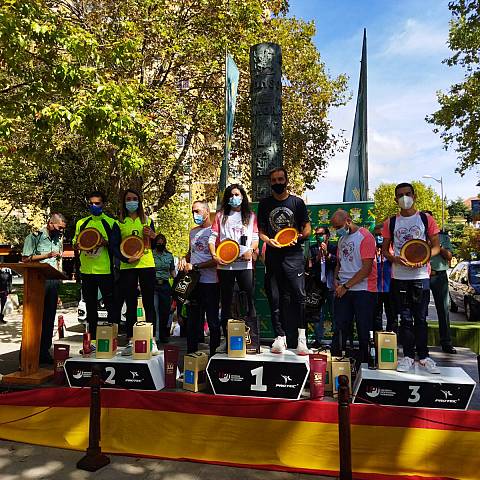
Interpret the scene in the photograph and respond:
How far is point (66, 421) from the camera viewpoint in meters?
4.43

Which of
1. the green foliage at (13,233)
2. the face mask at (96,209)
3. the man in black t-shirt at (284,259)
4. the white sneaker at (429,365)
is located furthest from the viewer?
the green foliage at (13,233)

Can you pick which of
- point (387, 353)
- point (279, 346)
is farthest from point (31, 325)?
point (387, 353)

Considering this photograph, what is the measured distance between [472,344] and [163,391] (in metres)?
5.76

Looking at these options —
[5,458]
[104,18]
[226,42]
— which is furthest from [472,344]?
[104,18]

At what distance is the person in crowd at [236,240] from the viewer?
4.89 metres

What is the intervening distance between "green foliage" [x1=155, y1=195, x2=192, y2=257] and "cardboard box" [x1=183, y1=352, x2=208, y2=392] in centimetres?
1544

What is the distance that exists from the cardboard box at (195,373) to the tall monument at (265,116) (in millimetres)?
3408

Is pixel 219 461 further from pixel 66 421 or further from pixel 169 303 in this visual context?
pixel 169 303

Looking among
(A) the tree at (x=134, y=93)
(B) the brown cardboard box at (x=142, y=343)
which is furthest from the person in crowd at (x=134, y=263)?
(A) the tree at (x=134, y=93)

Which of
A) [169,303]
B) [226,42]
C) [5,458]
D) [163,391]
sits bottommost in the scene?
[5,458]

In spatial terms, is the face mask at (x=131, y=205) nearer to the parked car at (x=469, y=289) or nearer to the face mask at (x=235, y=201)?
the face mask at (x=235, y=201)

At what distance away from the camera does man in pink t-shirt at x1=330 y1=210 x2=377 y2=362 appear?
15.9 feet

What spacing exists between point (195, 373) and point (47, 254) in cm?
282

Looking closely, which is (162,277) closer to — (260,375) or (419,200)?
(260,375)
